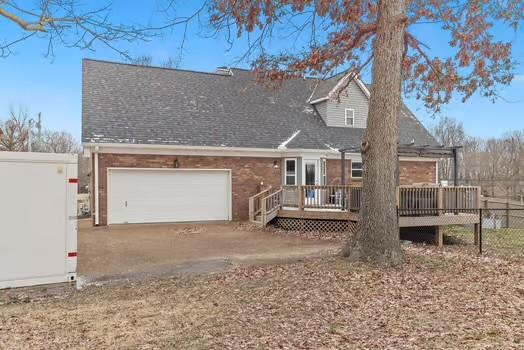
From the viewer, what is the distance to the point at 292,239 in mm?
12477

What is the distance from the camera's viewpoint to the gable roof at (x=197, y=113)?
16.0m

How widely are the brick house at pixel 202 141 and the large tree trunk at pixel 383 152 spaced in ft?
18.5

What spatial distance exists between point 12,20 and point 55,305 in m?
4.71

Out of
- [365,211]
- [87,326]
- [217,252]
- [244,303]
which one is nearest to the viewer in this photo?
[87,326]

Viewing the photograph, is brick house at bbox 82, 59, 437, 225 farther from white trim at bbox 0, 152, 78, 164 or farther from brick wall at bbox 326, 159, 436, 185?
white trim at bbox 0, 152, 78, 164

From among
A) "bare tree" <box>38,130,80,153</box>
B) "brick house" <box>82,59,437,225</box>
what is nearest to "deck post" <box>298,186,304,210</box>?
"brick house" <box>82,59,437,225</box>

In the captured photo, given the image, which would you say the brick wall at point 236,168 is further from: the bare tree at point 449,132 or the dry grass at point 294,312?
the bare tree at point 449,132

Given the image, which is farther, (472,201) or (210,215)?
(210,215)

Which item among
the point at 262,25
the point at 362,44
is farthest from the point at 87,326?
the point at 362,44

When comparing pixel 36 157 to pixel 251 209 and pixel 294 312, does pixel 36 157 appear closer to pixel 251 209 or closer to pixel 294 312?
pixel 294 312

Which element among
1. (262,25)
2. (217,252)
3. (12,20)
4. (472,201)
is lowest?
(217,252)

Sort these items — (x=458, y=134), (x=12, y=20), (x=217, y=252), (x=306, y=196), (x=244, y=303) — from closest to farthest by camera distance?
(x=244, y=303)
(x=12, y=20)
(x=217, y=252)
(x=306, y=196)
(x=458, y=134)

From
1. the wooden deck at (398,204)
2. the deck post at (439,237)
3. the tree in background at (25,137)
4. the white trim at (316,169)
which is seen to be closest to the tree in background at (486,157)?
the white trim at (316,169)

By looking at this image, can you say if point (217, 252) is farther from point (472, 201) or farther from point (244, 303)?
point (472, 201)
